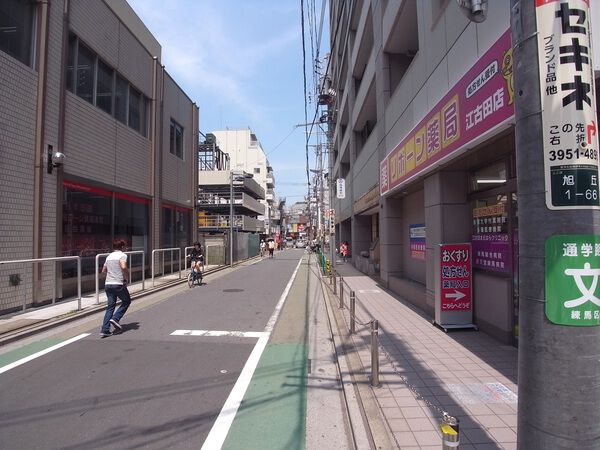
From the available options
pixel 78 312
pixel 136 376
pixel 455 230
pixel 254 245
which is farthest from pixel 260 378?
pixel 254 245

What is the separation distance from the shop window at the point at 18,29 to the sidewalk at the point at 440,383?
10.3 m

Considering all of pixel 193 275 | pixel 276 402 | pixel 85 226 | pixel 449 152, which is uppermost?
pixel 449 152

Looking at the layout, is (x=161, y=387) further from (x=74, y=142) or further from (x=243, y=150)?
(x=243, y=150)

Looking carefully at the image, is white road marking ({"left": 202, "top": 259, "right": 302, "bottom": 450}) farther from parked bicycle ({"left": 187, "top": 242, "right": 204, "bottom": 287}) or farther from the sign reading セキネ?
parked bicycle ({"left": 187, "top": 242, "right": 204, "bottom": 287})

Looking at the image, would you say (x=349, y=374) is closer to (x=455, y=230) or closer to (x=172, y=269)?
(x=455, y=230)

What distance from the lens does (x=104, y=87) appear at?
1480cm

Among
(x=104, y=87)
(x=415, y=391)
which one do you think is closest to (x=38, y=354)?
(x=415, y=391)

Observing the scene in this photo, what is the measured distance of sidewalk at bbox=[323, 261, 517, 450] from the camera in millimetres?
3805

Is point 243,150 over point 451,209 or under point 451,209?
over

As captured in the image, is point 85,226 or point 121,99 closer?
point 85,226

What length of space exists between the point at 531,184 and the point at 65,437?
171 inches

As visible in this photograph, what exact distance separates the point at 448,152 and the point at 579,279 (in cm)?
525

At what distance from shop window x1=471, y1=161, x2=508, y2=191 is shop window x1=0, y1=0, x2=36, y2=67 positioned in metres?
11.0

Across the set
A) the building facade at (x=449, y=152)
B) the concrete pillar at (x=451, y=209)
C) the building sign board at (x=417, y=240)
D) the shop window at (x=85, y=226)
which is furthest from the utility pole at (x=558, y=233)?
the shop window at (x=85, y=226)
